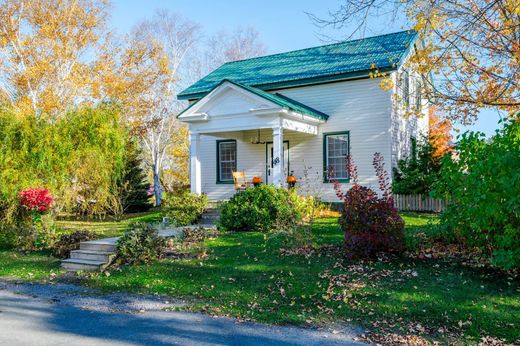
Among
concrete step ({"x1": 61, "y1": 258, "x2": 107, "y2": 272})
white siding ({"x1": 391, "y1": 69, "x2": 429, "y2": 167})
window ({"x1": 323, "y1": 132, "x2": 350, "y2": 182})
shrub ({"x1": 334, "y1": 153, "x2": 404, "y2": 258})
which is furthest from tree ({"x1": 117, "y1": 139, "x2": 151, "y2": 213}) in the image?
shrub ({"x1": 334, "y1": 153, "x2": 404, "y2": 258})

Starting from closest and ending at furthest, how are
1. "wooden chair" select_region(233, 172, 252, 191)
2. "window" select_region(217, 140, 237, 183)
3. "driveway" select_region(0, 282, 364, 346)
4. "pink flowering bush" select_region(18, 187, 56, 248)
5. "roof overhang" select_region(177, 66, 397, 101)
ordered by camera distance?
"driveway" select_region(0, 282, 364, 346)
"pink flowering bush" select_region(18, 187, 56, 248)
"roof overhang" select_region(177, 66, 397, 101)
"wooden chair" select_region(233, 172, 252, 191)
"window" select_region(217, 140, 237, 183)

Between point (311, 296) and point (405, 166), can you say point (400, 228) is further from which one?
point (405, 166)

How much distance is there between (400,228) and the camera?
299 inches

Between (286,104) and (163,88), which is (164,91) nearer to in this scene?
(163,88)

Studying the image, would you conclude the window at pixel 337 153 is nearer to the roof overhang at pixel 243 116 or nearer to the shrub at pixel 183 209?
the roof overhang at pixel 243 116

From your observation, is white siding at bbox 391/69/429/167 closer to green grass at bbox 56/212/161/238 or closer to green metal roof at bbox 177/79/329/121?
green metal roof at bbox 177/79/329/121

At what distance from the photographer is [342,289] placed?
6.15m

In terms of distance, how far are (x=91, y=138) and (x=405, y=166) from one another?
1092cm

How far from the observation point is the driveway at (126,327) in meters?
4.67

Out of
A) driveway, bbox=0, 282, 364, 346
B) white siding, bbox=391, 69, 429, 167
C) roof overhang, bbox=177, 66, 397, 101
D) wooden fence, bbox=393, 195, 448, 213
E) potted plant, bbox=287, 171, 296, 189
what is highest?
roof overhang, bbox=177, 66, 397, 101

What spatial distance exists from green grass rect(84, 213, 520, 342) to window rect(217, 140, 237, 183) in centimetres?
976

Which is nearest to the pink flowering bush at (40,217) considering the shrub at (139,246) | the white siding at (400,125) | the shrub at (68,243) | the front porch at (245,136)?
the shrub at (68,243)

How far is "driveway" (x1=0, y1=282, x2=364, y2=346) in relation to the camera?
4.67 meters

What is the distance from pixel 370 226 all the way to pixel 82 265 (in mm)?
5755
